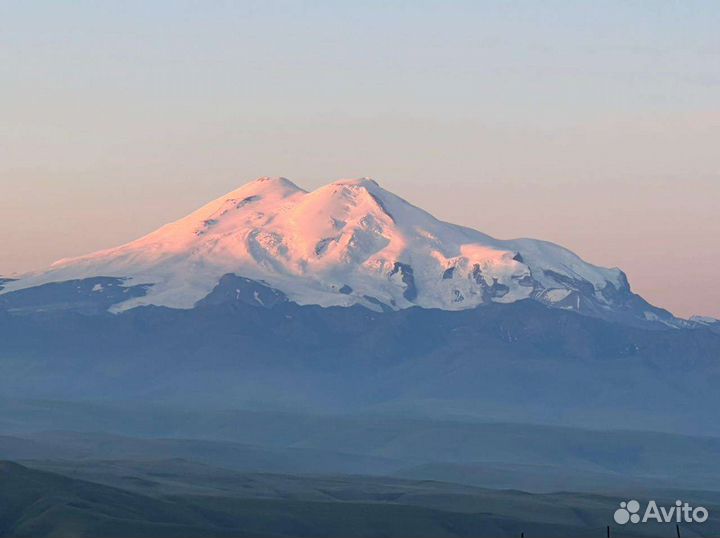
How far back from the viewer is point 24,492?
197 metres

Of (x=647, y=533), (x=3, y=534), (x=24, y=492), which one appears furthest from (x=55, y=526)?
(x=647, y=533)

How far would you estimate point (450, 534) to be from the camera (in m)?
200

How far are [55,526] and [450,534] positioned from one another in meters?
39.2

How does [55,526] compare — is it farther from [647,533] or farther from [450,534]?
[647,533]

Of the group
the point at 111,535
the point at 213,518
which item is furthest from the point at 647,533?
the point at 111,535

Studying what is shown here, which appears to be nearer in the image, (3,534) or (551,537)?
(3,534)

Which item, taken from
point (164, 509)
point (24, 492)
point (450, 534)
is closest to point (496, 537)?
point (450, 534)

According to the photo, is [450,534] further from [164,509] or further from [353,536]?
[164,509]

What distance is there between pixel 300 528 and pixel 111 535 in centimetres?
2833

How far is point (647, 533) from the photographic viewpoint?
655ft

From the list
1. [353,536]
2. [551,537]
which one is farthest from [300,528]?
[551,537]

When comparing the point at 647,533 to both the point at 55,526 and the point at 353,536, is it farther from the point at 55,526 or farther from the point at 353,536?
the point at 55,526

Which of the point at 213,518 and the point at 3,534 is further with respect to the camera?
the point at 213,518

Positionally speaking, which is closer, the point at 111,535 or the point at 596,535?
the point at 111,535
